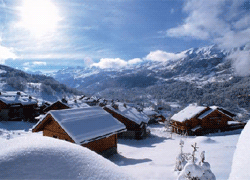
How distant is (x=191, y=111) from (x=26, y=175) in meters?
48.5

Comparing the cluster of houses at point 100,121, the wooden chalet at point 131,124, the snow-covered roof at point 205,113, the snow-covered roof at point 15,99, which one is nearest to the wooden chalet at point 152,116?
the cluster of houses at point 100,121

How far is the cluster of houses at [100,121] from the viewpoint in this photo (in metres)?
16.0

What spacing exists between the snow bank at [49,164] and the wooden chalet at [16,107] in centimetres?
4648

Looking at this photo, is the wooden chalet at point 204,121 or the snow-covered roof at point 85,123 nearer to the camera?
the snow-covered roof at point 85,123

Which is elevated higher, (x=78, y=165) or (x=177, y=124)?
(x=78, y=165)

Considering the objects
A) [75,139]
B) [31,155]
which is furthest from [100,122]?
[31,155]

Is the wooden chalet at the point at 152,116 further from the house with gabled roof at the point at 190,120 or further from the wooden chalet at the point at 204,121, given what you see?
the wooden chalet at the point at 204,121

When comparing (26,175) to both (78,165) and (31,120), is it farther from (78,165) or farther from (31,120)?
(31,120)

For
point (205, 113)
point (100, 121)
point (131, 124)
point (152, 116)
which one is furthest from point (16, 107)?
point (152, 116)

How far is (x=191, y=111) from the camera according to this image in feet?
151

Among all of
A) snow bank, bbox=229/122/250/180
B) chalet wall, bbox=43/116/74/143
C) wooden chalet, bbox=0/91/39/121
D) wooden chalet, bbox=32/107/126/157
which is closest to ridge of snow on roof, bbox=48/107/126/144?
wooden chalet, bbox=32/107/126/157

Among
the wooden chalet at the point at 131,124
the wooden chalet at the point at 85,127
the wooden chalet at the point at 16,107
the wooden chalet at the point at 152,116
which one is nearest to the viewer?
the wooden chalet at the point at 85,127

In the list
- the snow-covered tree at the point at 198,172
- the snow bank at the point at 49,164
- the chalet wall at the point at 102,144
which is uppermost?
the snow bank at the point at 49,164

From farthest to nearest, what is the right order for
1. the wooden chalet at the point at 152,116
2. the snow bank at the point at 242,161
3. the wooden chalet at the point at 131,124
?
the wooden chalet at the point at 152,116 < the wooden chalet at the point at 131,124 < the snow bank at the point at 242,161
